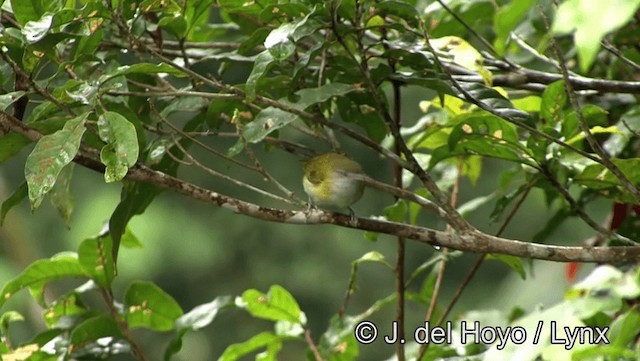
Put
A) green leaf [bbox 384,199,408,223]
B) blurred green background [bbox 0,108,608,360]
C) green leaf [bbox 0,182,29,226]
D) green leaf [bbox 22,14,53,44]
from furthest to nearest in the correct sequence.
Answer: blurred green background [bbox 0,108,608,360] < green leaf [bbox 384,199,408,223] < green leaf [bbox 0,182,29,226] < green leaf [bbox 22,14,53,44]

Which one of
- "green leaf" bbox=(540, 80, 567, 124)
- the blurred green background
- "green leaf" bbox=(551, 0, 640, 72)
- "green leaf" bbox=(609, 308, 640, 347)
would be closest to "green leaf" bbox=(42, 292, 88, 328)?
"green leaf" bbox=(540, 80, 567, 124)

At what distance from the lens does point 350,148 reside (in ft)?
25.1

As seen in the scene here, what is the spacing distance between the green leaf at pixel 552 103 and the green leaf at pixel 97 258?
0.86 meters

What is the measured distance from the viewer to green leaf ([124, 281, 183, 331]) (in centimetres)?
202

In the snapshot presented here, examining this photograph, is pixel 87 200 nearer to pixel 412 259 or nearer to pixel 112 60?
pixel 412 259

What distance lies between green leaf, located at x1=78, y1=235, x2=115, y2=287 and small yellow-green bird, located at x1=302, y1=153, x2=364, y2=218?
0.42m

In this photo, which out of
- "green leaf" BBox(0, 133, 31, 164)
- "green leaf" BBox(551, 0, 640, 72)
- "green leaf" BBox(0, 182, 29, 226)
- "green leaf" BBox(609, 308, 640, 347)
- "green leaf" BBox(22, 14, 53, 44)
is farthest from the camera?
"green leaf" BBox(0, 182, 29, 226)

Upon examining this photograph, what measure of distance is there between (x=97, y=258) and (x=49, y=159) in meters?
0.62

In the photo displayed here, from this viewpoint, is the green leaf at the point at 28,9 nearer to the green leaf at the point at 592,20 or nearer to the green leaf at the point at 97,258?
the green leaf at the point at 97,258

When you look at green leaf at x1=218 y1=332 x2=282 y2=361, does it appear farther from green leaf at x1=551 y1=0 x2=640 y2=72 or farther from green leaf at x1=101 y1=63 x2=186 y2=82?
green leaf at x1=551 y1=0 x2=640 y2=72

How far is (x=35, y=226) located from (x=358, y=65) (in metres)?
7.36

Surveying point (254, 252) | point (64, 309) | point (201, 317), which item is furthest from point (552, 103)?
point (254, 252)

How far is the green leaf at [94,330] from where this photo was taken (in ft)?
6.17

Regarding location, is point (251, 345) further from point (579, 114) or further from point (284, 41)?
point (579, 114)
